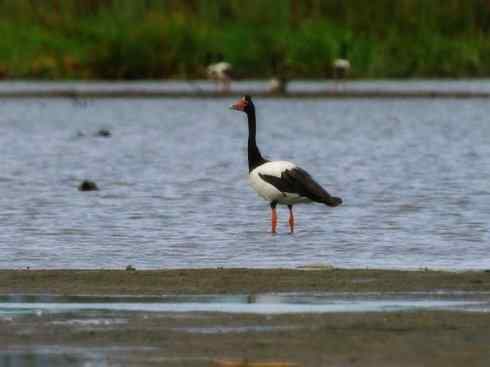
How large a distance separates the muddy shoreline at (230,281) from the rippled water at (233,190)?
3.60 ft

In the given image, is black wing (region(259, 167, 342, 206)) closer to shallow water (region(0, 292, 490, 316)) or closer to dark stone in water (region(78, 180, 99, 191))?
shallow water (region(0, 292, 490, 316))

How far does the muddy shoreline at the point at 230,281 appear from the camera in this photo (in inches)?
488

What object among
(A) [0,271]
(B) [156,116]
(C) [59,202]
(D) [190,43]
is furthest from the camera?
(D) [190,43]

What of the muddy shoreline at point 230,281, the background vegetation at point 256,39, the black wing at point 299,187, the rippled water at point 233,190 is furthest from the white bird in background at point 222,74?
the muddy shoreline at point 230,281

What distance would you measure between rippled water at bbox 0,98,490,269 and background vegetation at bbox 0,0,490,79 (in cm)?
999

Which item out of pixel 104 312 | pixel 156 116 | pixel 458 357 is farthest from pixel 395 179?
pixel 156 116

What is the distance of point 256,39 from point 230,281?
45063mm

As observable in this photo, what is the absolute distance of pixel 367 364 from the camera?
922cm

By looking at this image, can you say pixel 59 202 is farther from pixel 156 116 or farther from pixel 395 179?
pixel 156 116

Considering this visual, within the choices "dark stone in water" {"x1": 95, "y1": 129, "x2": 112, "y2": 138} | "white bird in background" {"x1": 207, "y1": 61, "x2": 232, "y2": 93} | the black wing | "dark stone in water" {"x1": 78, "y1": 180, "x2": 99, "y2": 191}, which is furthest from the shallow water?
"white bird in background" {"x1": 207, "y1": 61, "x2": 232, "y2": 93}

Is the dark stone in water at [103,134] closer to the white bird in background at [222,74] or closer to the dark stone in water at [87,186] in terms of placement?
the dark stone in water at [87,186]

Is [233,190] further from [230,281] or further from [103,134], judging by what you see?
[103,134]

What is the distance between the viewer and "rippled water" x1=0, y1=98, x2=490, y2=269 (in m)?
15.7

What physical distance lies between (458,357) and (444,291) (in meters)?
2.79
